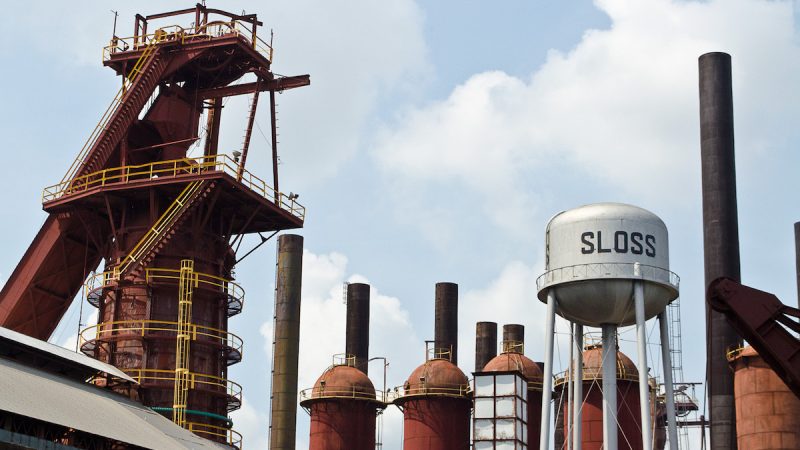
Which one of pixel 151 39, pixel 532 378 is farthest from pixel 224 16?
pixel 532 378

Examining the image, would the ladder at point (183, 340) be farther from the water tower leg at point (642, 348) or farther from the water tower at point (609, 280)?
the water tower leg at point (642, 348)

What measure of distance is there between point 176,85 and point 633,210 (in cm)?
1945

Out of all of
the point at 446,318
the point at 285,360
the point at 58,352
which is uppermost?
the point at 446,318

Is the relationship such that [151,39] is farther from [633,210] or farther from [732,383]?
[732,383]

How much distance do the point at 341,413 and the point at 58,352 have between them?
950 inches

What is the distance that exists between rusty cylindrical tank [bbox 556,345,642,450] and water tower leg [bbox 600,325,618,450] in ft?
45.0

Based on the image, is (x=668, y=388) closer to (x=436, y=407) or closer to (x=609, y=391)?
(x=609, y=391)

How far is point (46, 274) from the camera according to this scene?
158 feet

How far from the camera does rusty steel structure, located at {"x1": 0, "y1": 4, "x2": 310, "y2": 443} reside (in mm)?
44438

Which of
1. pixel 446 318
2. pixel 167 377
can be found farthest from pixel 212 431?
pixel 446 318

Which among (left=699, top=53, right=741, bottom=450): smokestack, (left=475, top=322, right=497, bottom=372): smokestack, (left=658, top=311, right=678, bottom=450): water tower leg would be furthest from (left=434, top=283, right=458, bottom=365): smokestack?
(left=658, top=311, right=678, bottom=450): water tower leg

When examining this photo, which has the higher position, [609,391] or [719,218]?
[719,218]

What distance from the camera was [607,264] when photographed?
39.1 meters

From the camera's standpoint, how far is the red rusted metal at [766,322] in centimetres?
4025
